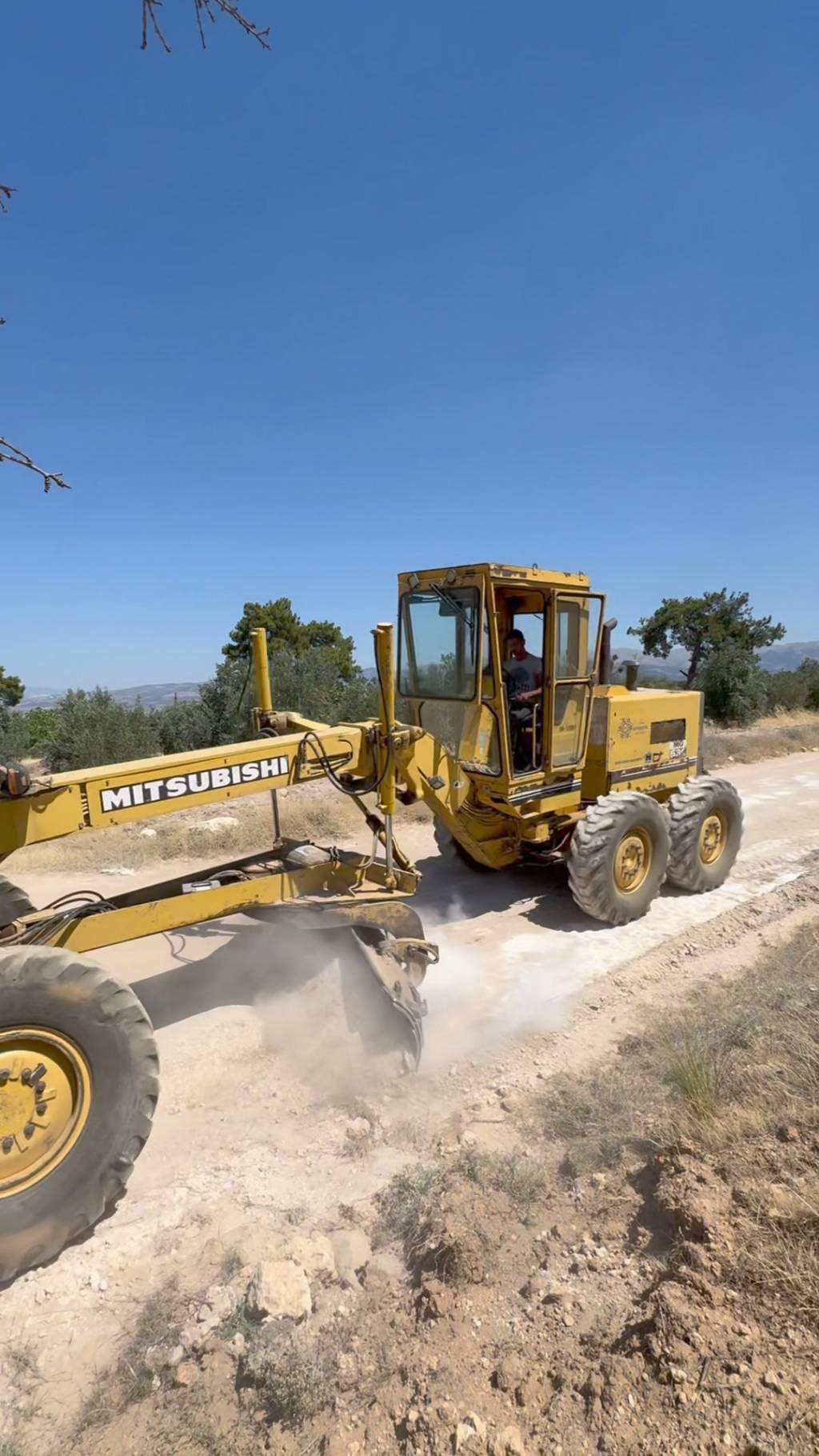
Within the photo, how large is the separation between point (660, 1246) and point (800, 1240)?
0.49 meters

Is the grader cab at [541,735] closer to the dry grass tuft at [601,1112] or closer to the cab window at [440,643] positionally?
the cab window at [440,643]

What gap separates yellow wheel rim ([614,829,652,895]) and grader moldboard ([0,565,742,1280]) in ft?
0.06

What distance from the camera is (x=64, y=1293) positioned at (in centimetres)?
293

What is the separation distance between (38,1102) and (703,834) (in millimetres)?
6378

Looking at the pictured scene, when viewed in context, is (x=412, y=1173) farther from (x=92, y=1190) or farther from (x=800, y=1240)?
(x=800, y=1240)

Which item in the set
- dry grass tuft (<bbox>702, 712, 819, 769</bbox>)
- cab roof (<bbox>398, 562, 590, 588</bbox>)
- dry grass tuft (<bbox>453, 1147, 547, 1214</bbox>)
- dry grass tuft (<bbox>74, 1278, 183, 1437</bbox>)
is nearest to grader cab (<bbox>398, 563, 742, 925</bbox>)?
cab roof (<bbox>398, 562, 590, 588</bbox>)

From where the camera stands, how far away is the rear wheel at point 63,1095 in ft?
9.69

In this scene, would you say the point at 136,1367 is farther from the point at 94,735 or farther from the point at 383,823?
the point at 94,735

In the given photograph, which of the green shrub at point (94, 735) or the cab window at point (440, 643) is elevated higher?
the cab window at point (440, 643)

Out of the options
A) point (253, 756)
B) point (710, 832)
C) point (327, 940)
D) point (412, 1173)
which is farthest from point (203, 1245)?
point (710, 832)

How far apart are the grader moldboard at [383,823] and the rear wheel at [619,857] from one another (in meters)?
0.02

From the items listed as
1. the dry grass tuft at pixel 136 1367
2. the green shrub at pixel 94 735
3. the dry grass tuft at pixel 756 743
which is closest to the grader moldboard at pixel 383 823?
the dry grass tuft at pixel 136 1367

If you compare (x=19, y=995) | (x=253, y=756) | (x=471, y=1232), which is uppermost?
(x=253, y=756)

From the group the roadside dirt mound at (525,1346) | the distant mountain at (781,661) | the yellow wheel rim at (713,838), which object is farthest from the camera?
the distant mountain at (781,661)
